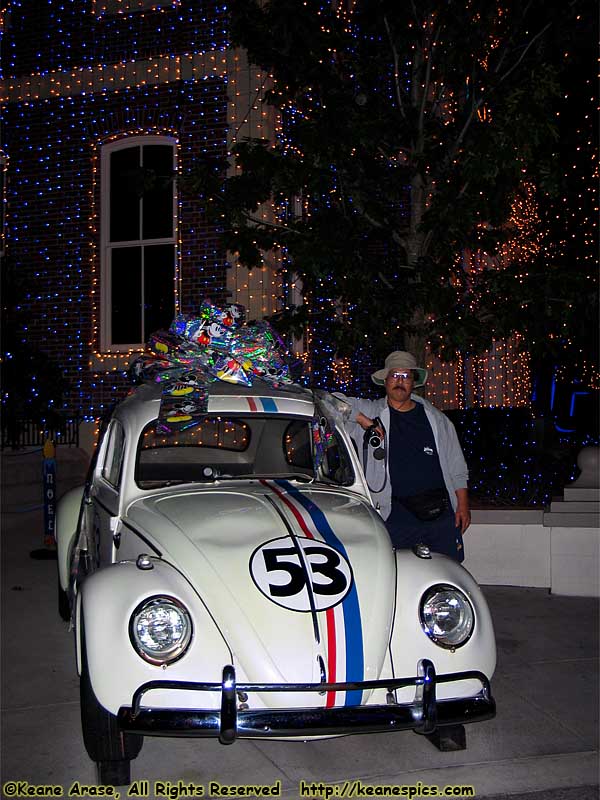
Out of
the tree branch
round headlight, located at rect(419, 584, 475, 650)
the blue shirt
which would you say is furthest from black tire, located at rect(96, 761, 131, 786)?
the tree branch

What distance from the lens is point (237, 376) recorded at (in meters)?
5.68

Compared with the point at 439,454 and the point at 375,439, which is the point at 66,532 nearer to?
the point at 375,439

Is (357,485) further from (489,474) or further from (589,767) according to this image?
(489,474)

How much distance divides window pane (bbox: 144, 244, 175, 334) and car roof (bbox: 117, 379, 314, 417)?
775cm

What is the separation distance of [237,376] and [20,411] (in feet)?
24.5

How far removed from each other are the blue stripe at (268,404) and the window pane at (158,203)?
8.55m

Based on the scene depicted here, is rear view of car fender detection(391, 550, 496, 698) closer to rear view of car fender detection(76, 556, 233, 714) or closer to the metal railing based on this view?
rear view of car fender detection(76, 556, 233, 714)

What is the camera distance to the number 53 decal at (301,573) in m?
4.14

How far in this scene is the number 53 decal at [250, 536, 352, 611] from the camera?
163 inches

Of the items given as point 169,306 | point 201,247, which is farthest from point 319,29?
point 169,306

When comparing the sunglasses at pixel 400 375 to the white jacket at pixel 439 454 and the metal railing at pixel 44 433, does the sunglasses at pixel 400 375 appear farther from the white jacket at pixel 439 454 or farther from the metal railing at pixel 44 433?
the metal railing at pixel 44 433

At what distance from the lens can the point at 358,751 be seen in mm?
4609

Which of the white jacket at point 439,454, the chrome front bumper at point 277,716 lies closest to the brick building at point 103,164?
the white jacket at point 439,454

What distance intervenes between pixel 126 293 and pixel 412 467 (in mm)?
8793
